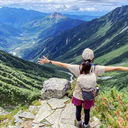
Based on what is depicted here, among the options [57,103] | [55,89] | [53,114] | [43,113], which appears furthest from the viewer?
[55,89]

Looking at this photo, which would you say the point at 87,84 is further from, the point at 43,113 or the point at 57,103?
the point at 57,103

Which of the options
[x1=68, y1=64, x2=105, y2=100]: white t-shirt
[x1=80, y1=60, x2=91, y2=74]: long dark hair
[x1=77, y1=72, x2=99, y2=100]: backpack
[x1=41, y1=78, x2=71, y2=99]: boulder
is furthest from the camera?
[x1=41, y1=78, x2=71, y2=99]: boulder

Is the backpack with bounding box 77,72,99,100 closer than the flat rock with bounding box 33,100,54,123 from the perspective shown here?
Yes

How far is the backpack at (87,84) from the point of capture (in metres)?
6.91

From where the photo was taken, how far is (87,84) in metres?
6.92

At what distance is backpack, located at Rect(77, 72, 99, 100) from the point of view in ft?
22.7

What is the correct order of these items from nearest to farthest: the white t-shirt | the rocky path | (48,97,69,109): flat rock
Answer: the white t-shirt, the rocky path, (48,97,69,109): flat rock

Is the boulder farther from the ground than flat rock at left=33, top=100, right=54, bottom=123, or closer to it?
farther from the ground

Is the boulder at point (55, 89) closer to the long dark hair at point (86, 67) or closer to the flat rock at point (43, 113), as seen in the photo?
the flat rock at point (43, 113)

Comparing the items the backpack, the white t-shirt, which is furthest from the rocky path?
the backpack

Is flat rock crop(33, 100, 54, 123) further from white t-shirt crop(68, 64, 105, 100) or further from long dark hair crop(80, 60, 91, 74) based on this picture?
long dark hair crop(80, 60, 91, 74)

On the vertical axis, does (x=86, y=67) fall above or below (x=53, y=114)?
above

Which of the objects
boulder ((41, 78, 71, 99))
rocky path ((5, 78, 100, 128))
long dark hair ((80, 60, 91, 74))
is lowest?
rocky path ((5, 78, 100, 128))

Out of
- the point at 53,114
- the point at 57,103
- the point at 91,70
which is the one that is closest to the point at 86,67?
the point at 91,70
